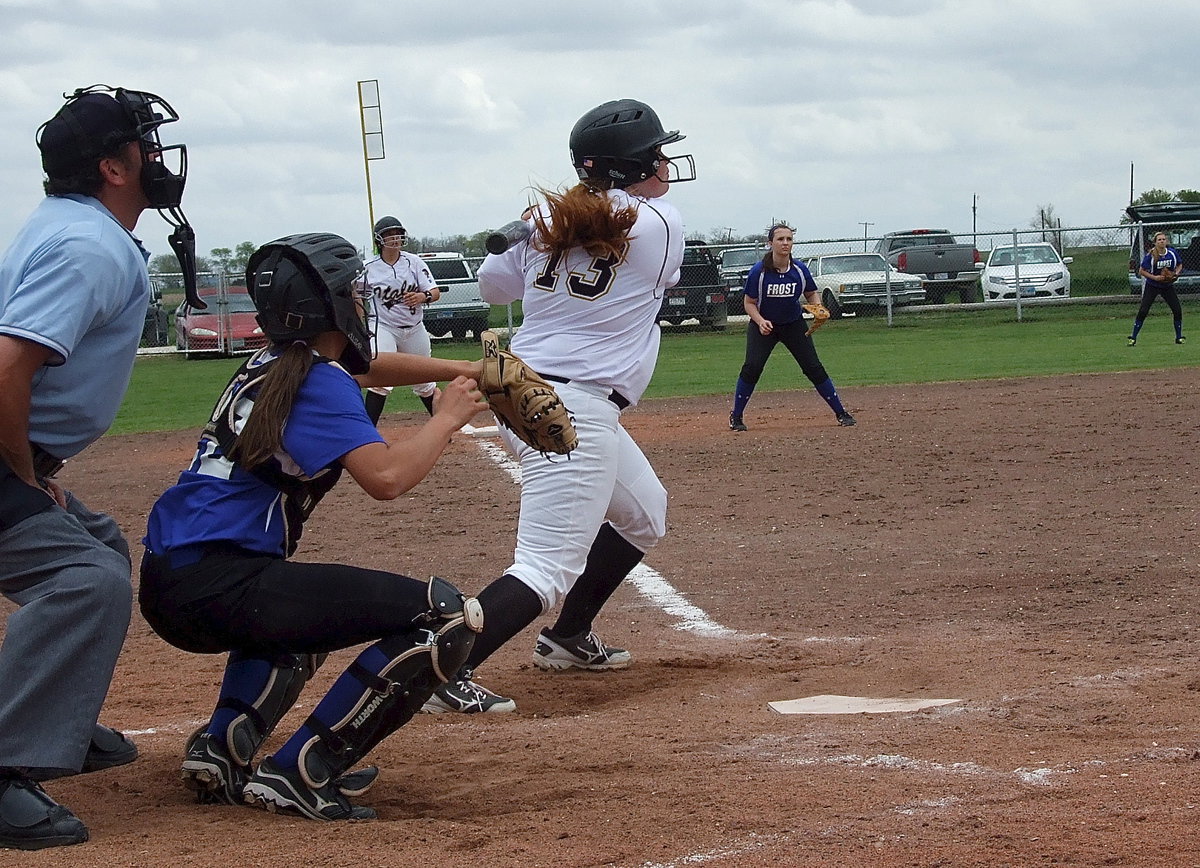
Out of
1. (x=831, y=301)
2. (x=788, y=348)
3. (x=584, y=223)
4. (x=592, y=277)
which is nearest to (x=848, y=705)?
(x=592, y=277)

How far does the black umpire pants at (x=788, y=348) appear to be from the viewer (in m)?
12.7

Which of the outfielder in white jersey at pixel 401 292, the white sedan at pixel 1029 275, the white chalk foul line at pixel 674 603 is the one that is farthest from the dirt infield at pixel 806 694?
the white sedan at pixel 1029 275

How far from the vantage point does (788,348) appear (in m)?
12.8

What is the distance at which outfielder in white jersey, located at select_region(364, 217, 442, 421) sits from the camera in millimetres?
12734

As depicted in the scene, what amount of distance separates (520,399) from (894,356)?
17.9 m

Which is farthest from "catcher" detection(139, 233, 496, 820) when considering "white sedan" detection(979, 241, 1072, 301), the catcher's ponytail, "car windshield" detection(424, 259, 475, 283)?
"white sedan" detection(979, 241, 1072, 301)

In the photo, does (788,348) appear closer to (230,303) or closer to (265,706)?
(265,706)

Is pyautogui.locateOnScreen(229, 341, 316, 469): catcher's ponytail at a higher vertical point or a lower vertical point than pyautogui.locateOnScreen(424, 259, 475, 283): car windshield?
lower

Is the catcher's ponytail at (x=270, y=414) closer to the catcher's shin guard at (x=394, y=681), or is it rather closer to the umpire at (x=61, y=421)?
the umpire at (x=61, y=421)

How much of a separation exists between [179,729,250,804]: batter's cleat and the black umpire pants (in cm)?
933

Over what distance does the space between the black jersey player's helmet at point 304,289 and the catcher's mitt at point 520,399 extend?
39cm

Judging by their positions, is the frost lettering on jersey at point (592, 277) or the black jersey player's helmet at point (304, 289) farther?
the frost lettering on jersey at point (592, 277)

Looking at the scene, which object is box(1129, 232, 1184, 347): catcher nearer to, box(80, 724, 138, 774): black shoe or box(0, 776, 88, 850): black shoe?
box(80, 724, 138, 774): black shoe

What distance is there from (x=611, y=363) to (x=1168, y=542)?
12.3 ft
